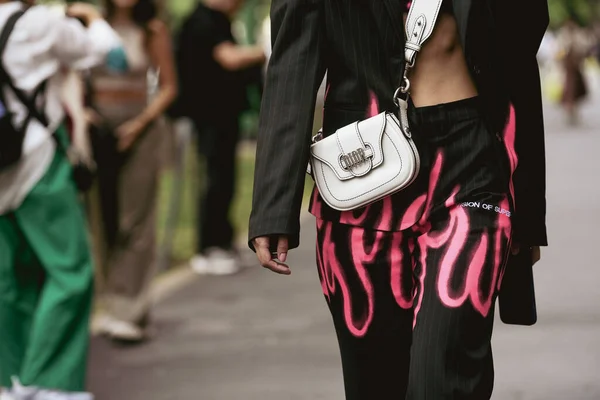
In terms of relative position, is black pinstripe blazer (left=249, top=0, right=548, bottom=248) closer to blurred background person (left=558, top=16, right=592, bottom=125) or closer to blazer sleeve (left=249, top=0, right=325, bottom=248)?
blazer sleeve (left=249, top=0, right=325, bottom=248)

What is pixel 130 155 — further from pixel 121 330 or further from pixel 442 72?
pixel 442 72

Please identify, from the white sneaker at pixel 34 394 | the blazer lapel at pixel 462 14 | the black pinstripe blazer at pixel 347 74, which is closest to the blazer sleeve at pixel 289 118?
the black pinstripe blazer at pixel 347 74

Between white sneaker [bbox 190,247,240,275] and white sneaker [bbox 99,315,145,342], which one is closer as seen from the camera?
white sneaker [bbox 99,315,145,342]

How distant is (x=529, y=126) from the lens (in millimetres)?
3248

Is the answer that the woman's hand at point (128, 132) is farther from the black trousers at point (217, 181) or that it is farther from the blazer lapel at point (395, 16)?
the blazer lapel at point (395, 16)

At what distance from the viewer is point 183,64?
919 centimetres

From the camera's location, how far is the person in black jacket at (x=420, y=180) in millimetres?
3074

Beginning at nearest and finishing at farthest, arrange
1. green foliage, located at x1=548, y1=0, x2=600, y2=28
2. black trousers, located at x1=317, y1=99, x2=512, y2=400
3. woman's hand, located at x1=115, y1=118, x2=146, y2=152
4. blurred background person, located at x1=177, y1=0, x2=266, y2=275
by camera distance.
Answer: black trousers, located at x1=317, y1=99, x2=512, y2=400, woman's hand, located at x1=115, y1=118, x2=146, y2=152, blurred background person, located at x1=177, y1=0, x2=266, y2=275, green foliage, located at x1=548, y1=0, x2=600, y2=28

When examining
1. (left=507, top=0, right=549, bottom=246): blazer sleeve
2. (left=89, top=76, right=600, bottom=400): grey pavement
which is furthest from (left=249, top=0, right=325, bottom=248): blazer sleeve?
(left=89, top=76, right=600, bottom=400): grey pavement

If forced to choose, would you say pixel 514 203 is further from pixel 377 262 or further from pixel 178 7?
pixel 178 7

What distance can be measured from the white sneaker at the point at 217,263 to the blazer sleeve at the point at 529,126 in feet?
20.1

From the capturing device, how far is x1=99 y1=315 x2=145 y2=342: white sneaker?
22.5ft

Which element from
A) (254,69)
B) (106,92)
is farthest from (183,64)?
(106,92)

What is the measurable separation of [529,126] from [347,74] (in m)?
0.47
